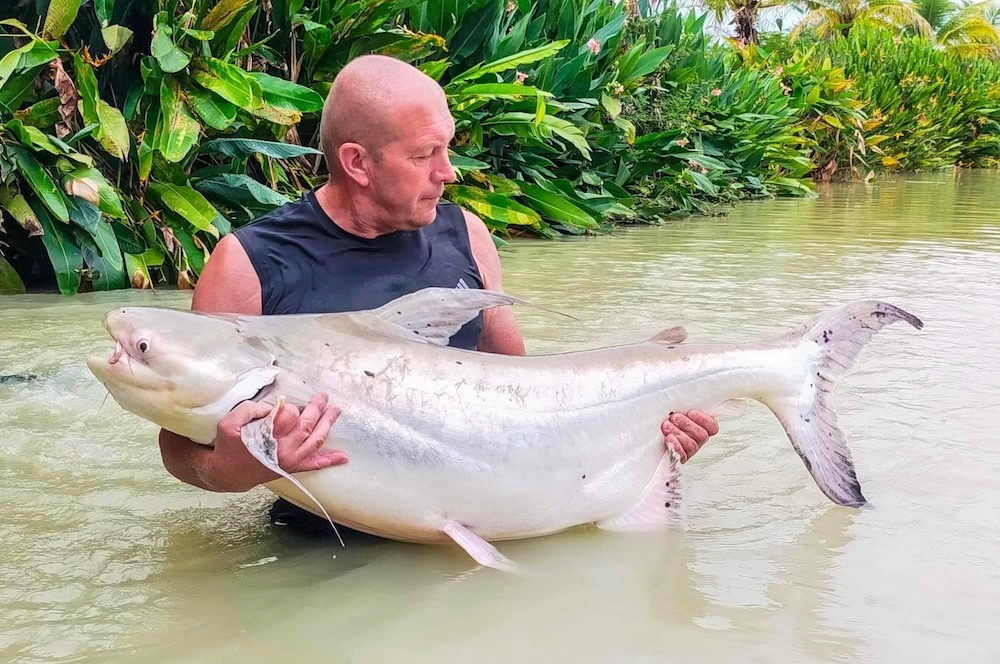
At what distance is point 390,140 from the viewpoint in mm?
2500

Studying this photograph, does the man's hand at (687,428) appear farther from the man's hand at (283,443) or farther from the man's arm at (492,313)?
the man's hand at (283,443)

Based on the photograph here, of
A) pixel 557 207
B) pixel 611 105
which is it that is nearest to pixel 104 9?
pixel 557 207

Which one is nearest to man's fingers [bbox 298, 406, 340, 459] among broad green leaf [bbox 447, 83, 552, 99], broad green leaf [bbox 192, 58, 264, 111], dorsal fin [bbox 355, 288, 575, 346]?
dorsal fin [bbox 355, 288, 575, 346]

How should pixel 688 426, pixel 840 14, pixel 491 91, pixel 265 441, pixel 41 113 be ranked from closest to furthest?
pixel 265 441
pixel 688 426
pixel 41 113
pixel 491 91
pixel 840 14

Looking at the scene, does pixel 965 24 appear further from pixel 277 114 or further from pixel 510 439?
pixel 510 439

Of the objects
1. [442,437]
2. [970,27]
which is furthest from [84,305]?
[970,27]

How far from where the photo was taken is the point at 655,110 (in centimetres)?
1097

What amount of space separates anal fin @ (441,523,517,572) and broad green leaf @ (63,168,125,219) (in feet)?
11.6

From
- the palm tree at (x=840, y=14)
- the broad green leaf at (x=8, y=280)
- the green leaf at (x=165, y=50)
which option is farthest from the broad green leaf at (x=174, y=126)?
the palm tree at (x=840, y=14)

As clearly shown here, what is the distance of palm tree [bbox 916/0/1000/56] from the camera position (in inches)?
1688

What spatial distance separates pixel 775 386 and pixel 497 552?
828 mm

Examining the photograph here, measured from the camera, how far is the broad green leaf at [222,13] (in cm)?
553

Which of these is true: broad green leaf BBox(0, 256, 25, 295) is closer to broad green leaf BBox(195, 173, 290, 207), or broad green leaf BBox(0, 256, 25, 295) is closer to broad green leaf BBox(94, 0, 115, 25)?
broad green leaf BBox(195, 173, 290, 207)

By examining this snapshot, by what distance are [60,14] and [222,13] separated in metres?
0.85
